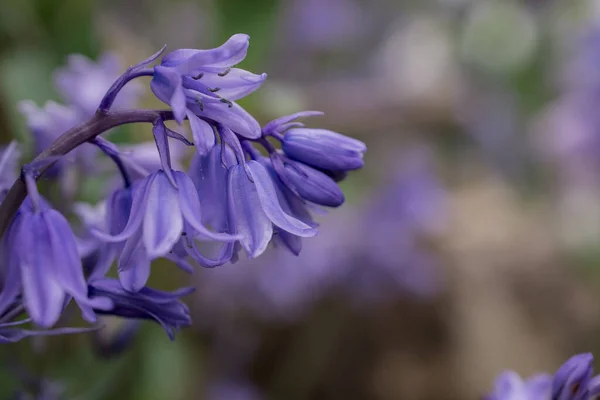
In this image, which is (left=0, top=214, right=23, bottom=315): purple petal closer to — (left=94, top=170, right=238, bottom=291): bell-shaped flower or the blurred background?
(left=94, top=170, right=238, bottom=291): bell-shaped flower

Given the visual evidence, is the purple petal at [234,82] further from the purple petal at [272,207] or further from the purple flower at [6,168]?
the purple flower at [6,168]

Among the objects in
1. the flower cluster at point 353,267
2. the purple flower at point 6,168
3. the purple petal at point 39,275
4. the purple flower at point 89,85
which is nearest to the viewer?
the purple petal at point 39,275

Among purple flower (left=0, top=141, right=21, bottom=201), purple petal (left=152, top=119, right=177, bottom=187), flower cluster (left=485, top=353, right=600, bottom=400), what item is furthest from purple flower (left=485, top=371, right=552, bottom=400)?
purple flower (left=0, top=141, right=21, bottom=201)

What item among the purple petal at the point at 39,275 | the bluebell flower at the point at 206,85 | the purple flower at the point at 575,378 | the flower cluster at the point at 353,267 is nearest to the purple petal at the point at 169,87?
the bluebell flower at the point at 206,85

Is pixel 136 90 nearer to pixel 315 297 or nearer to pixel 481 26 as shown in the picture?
Answer: pixel 315 297

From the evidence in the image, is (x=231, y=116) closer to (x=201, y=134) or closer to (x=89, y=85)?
(x=201, y=134)

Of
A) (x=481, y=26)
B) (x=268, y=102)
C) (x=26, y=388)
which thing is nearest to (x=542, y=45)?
(x=481, y=26)
